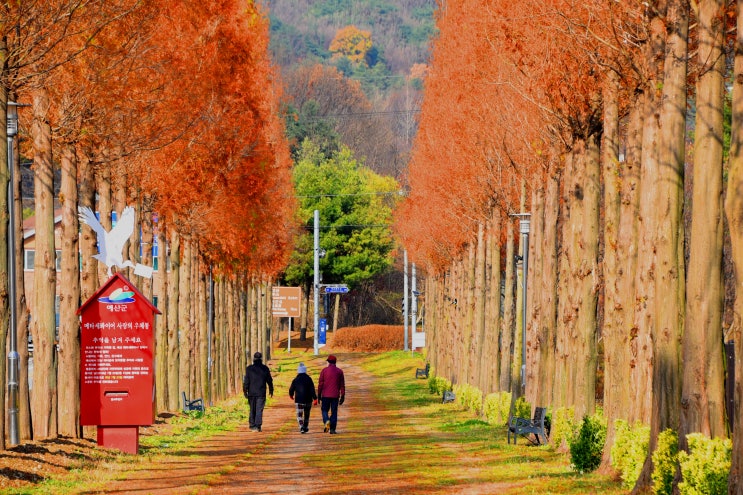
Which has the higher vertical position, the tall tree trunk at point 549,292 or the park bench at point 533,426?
the tall tree trunk at point 549,292

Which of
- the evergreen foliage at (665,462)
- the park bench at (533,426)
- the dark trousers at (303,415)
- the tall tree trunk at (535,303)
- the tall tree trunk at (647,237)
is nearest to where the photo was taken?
the evergreen foliage at (665,462)

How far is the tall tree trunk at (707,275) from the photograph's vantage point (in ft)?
43.7

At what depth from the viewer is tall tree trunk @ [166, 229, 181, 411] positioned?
33.3 m

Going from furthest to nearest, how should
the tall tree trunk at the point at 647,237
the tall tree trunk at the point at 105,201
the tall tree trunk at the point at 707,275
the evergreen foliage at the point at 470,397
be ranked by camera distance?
the evergreen foliage at the point at 470,397, the tall tree trunk at the point at 105,201, the tall tree trunk at the point at 647,237, the tall tree trunk at the point at 707,275

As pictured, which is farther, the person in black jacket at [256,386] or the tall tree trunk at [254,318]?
the tall tree trunk at [254,318]

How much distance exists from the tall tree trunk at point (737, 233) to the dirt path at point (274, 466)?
6203mm

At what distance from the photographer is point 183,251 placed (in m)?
37.5

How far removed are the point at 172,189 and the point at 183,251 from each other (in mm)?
5898

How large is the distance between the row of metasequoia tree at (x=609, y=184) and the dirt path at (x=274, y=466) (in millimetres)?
3739

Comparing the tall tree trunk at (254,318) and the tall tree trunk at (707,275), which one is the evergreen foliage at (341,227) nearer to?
the tall tree trunk at (254,318)

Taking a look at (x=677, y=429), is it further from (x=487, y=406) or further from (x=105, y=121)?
(x=487, y=406)

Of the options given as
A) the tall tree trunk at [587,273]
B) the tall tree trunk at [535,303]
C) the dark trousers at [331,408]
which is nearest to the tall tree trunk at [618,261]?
the tall tree trunk at [587,273]

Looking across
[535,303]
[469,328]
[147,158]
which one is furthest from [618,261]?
[469,328]

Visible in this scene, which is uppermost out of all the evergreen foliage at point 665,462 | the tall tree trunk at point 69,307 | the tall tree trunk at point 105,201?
the tall tree trunk at point 105,201
